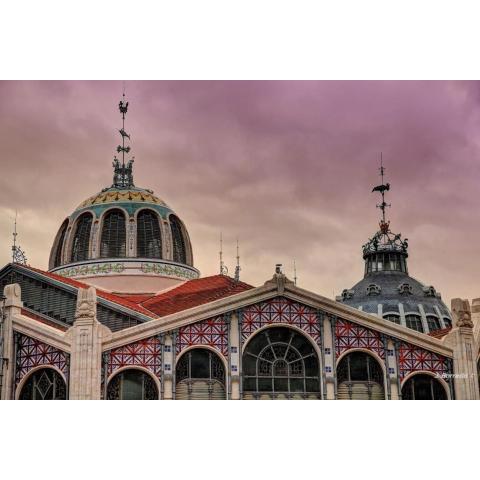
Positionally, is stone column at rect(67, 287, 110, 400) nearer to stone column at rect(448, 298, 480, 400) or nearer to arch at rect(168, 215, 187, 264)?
arch at rect(168, 215, 187, 264)

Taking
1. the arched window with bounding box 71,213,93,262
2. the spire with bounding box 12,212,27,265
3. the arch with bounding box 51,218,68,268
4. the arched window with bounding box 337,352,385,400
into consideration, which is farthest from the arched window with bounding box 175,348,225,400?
the arch with bounding box 51,218,68,268

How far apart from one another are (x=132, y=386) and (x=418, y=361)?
27.8 ft

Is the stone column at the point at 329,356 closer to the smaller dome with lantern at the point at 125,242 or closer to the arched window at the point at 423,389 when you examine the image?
the arched window at the point at 423,389

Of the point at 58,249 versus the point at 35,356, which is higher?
the point at 58,249

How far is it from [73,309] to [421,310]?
79.1 ft

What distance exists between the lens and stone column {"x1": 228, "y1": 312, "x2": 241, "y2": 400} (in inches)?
1043

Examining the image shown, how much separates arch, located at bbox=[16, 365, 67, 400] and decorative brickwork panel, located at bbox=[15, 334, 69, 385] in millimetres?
126

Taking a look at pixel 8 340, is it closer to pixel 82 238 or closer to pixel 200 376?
pixel 200 376

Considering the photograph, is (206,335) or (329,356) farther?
(329,356)

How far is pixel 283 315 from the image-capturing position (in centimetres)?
2739

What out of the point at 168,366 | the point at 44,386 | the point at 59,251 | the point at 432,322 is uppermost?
the point at 432,322

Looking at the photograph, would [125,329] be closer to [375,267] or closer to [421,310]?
[375,267]

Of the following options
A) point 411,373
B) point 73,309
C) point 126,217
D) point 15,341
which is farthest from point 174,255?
point 411,373

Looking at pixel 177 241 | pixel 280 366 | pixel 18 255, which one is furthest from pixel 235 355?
pixel 177 241
